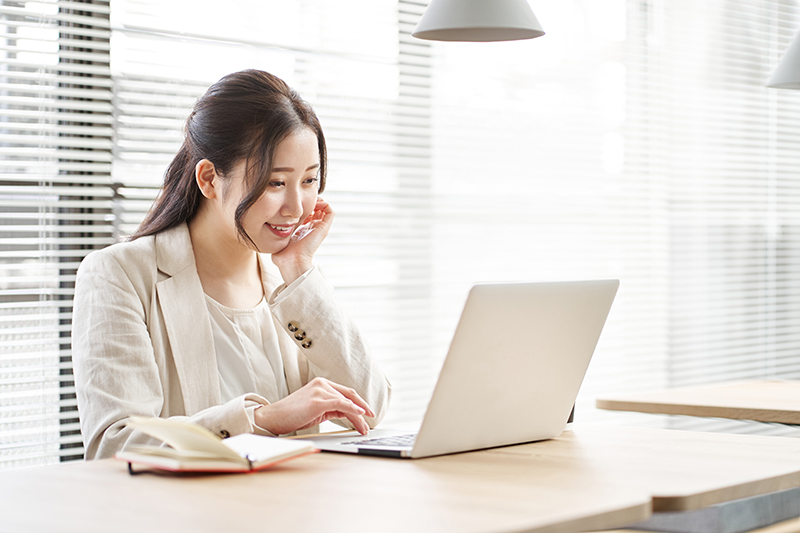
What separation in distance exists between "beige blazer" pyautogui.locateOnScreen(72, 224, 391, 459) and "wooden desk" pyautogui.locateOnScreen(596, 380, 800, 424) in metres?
0.69

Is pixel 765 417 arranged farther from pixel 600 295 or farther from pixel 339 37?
pixel 339 37

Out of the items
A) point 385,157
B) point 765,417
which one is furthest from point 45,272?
point 765,417

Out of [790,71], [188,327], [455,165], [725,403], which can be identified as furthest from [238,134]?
[790,71]

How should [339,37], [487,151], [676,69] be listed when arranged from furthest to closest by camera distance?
[676,69] < [487,151] < [339,37]

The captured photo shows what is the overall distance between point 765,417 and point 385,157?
1491 millimetres

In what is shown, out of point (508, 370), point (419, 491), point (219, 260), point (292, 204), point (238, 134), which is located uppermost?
point (238, 134)

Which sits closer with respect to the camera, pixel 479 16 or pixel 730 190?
pixel 479 16

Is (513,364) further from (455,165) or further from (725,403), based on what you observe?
(455,165)

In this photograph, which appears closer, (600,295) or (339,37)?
(600,295)

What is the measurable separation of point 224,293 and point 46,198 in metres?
0.70

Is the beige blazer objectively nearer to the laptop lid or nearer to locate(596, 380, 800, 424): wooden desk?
the laptop lid

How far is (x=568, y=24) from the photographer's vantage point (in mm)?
3502

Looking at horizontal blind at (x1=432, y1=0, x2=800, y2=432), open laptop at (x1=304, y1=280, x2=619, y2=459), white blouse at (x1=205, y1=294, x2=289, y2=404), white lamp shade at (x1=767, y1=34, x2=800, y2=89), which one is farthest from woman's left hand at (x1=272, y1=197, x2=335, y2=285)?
white lamp shade at (x1=767, y1=34, x2=800, y2=89)

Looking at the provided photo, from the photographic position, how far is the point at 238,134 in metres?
1.81
